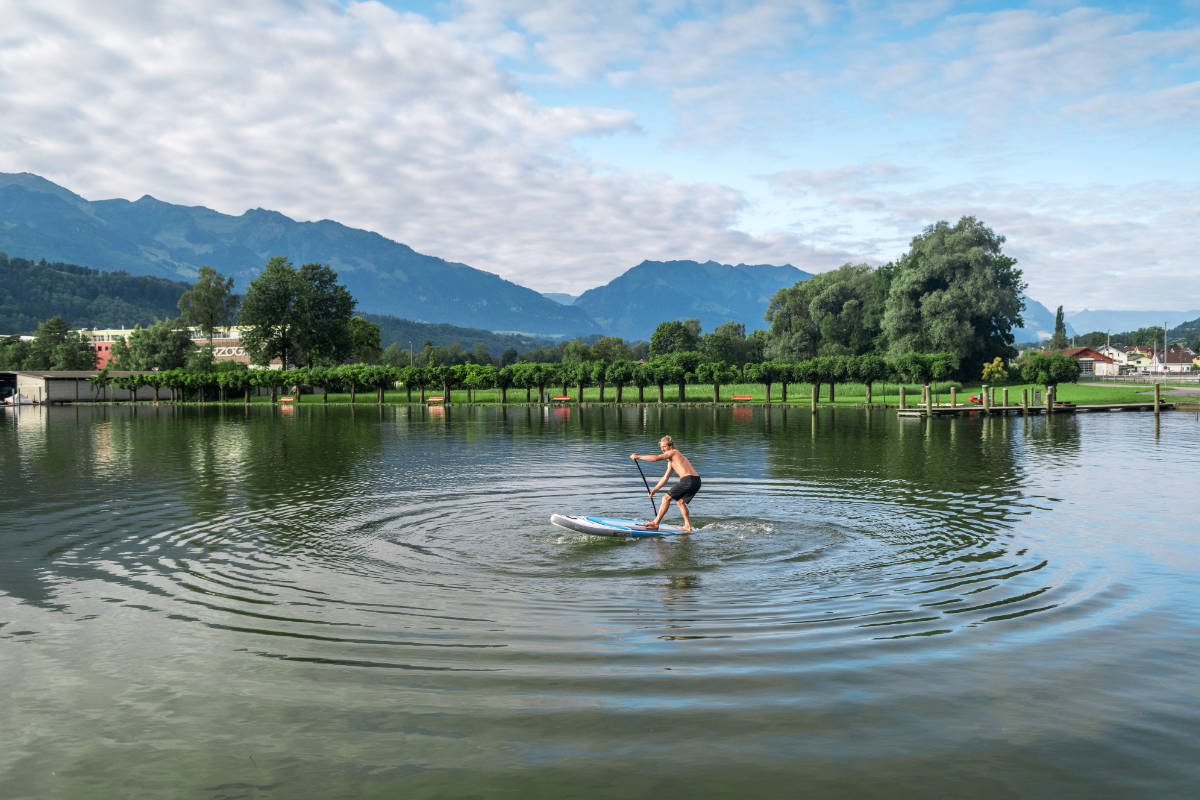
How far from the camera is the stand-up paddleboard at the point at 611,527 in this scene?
20.7m

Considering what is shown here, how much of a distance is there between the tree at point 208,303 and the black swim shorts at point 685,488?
162 m

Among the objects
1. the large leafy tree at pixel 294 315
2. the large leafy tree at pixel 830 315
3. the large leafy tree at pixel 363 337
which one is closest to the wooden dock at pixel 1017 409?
the large leafy tree at pixel 830 315

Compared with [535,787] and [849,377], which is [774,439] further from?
[849,377]

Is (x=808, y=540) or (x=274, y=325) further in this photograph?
(x=274, y=325)

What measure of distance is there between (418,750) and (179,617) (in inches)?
285

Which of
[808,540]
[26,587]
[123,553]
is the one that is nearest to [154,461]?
[123,553]

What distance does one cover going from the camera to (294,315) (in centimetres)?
15088

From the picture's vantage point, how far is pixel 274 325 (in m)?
150

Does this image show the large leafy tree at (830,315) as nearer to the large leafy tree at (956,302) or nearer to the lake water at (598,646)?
the large leafy tree at (956,302)

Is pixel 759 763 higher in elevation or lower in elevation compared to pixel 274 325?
lower

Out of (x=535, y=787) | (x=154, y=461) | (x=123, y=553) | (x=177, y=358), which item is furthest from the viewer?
(x=177, y=358)

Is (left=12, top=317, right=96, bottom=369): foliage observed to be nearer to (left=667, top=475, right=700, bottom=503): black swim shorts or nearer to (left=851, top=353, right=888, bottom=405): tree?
(left=851, top=353, right=888, bottom=405): tree

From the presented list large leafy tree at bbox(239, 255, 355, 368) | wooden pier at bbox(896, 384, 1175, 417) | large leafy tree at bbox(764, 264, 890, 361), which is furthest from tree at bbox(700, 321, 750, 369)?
wooden pier at bbox(896, 384, 1175, 417)

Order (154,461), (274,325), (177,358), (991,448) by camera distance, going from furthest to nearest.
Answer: (177,358)
(274,325)
(991,448)
(154,461)
